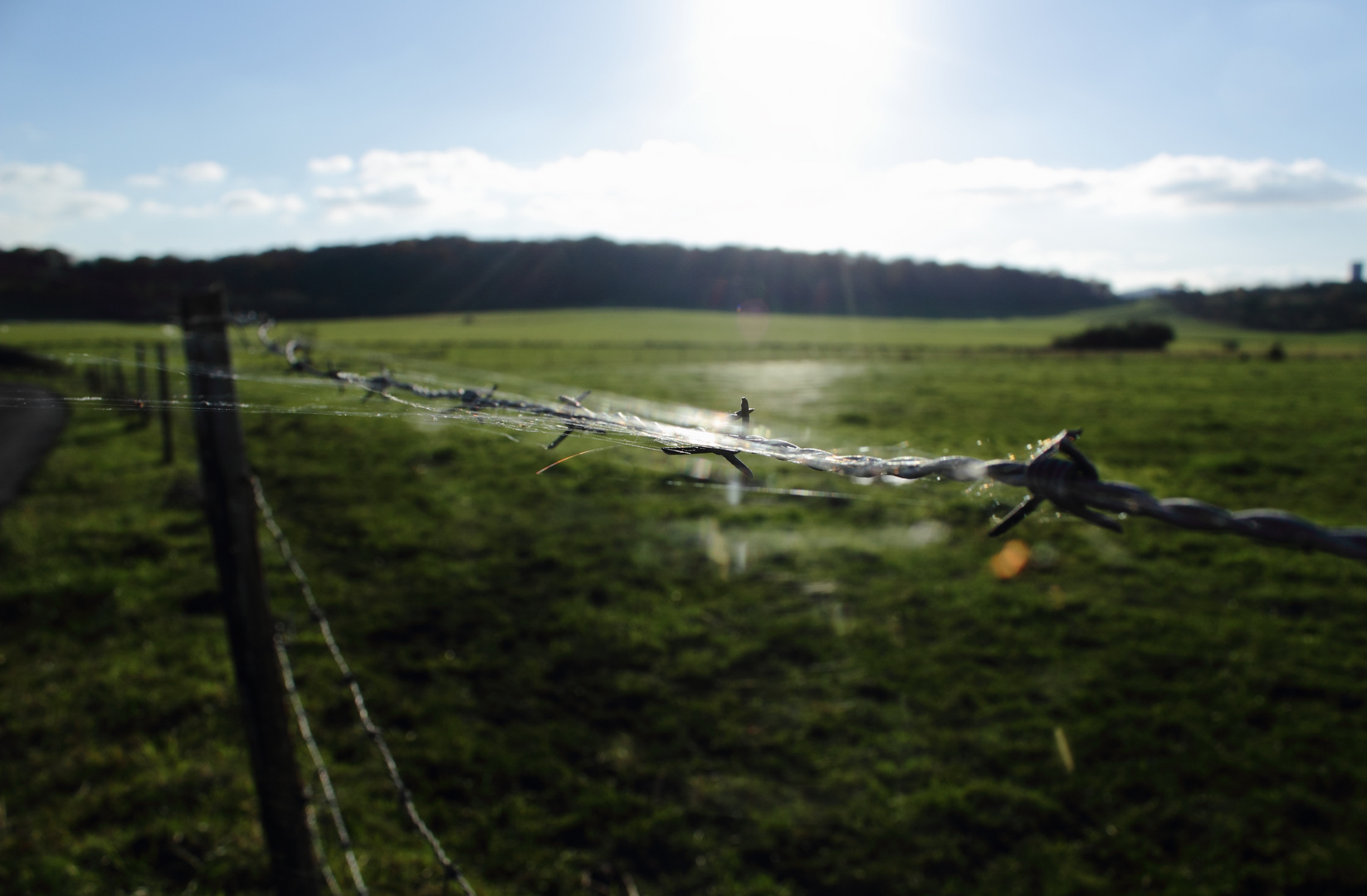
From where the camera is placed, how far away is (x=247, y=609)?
3344 mm

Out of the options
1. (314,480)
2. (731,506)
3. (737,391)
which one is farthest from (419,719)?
(737,391)

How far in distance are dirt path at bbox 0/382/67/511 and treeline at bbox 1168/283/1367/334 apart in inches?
3717

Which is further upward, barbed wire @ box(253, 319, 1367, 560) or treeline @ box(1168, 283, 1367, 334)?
treeline @ box(1168, 283, 1367, 334)

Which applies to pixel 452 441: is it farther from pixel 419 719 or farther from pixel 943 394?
pixel 943 394

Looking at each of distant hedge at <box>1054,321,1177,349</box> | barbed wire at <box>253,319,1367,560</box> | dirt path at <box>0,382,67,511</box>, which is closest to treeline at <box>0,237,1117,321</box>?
distant hedge at <box>1054,321,1177,349</box>

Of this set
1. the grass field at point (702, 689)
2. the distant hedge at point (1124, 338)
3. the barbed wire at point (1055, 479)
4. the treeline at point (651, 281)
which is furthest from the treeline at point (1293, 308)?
the barbed wire at point (1055, 479)

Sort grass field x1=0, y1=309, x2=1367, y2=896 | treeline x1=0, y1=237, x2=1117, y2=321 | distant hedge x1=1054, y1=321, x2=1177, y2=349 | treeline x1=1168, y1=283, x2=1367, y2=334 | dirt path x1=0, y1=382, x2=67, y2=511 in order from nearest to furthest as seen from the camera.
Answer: grass field x1=0, y1=309, x2=1367, y2=896 < dirt path x1=0, y1=382, x2=67, y2=511 < distant hedge x1=1054, y1=321, x2=1177, y2=349 < treeline x1=1168, y1=283, x2=1367, y2=334 < treeline x1=0, y1=237, x2=1117, y2=321

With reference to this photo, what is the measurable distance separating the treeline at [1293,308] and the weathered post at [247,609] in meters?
94.6

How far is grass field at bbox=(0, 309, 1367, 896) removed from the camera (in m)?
4.88

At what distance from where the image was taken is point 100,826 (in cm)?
493

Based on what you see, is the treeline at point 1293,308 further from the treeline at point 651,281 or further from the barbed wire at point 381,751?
the barbed wire at point 381,751

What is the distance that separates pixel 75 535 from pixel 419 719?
23.0ft

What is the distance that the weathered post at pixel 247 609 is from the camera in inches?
127

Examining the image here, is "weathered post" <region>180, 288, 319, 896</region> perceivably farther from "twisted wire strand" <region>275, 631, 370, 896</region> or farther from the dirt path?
the dirt path
